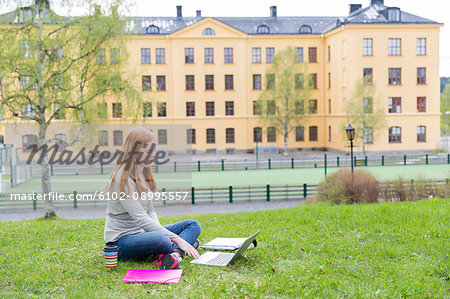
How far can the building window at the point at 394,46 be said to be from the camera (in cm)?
4528

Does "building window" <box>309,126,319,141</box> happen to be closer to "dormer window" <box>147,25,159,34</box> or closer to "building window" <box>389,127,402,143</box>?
"building window" <box>389,127,402,143</box>

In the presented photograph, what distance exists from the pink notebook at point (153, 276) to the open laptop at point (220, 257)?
45 cm

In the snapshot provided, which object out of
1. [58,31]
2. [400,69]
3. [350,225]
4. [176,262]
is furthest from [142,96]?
[400,69]

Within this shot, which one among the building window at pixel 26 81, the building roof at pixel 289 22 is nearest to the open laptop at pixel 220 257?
the building window at pixel 26 81

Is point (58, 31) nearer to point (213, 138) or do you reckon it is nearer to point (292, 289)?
point (292, 289)

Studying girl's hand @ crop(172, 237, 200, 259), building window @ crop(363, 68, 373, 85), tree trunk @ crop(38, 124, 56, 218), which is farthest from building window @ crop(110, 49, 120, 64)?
building window @ crop(363, 68, 373, 85)

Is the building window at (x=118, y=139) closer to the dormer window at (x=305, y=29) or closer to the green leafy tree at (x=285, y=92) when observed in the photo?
the green leafy tree at (x=285, y=92)

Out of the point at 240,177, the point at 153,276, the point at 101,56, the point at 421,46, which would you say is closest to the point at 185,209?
the point at 101,56

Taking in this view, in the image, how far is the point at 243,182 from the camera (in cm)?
2930

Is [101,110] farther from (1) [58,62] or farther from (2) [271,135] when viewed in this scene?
(2) [271,135]

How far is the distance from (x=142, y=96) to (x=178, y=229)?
11561mm

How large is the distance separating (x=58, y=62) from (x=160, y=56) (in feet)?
105

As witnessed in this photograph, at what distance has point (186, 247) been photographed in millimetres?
5785

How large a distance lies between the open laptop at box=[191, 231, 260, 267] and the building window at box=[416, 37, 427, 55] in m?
44.3
